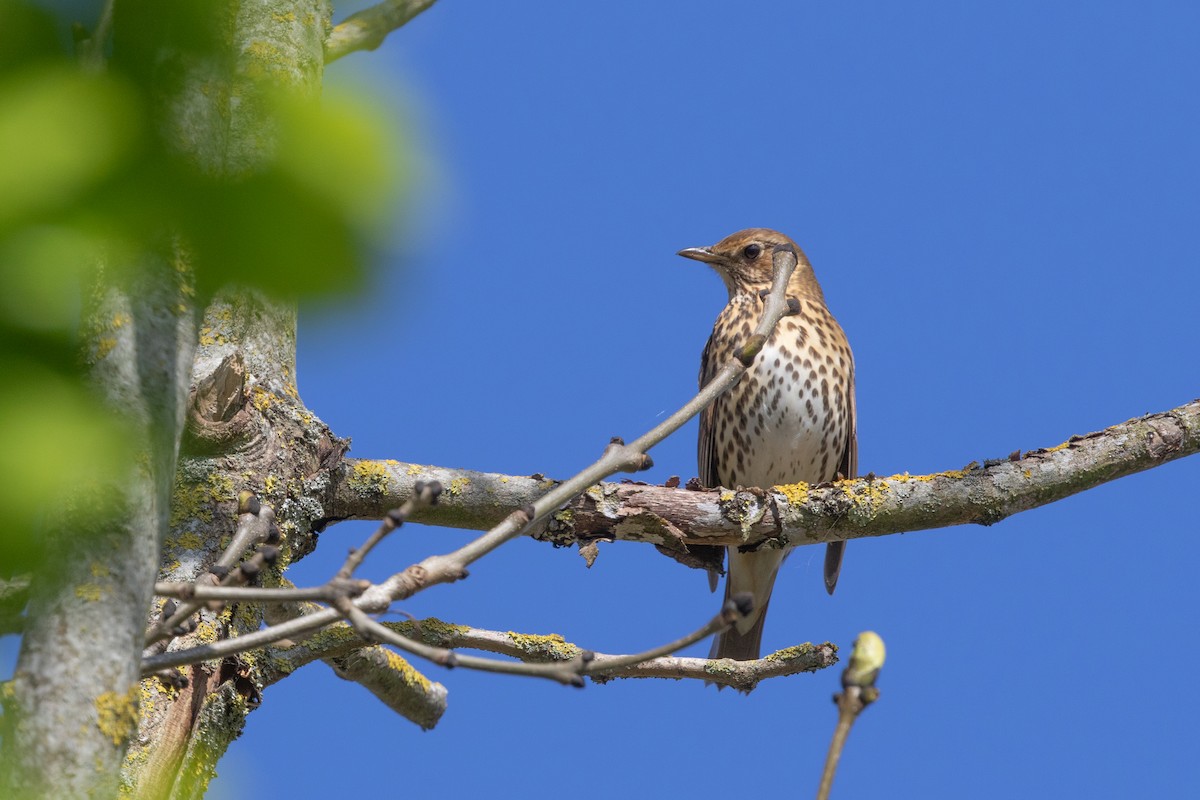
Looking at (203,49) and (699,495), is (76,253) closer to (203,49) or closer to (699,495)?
(203,49)

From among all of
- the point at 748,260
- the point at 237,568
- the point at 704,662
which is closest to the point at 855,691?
the point at 237,568

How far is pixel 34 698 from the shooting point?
3.40 feet

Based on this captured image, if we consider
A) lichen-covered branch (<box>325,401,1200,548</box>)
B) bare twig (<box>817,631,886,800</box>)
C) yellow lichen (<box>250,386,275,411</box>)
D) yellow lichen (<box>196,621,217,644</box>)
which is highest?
lichen-covered branch (<box>325,401,1200,548</box>)

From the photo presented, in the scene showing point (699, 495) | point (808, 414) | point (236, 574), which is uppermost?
point (808, 414)

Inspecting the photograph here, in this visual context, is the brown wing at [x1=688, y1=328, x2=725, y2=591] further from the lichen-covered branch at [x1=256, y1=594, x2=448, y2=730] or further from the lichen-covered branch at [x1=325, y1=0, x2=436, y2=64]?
the lichen-covered branch at [x1=256, y1=594, x2=448, y2=730]

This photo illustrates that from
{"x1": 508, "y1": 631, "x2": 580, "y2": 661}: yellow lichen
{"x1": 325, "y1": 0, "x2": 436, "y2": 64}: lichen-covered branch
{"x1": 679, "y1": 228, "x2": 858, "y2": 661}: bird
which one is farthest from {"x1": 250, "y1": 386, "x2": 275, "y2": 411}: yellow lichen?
{"x1": 679, "y1": 228, "x2": 858, "y2": 661}: bird

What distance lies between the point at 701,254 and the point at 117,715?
6064 millimetres

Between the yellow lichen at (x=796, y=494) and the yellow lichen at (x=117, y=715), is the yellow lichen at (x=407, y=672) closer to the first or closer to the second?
the yellow lichen at (x=796, y=494)

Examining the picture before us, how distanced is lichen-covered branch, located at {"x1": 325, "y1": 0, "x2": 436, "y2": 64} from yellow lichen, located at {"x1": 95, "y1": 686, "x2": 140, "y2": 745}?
3.41 m

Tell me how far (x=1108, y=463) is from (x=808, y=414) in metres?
2.10

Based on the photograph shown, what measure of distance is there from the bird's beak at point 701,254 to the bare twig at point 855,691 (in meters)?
5.74

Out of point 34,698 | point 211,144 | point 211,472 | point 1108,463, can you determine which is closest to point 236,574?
point 34,698

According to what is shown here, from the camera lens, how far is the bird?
20.1 ft

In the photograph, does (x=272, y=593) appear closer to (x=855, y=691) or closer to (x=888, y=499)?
(x=855, y=691)
